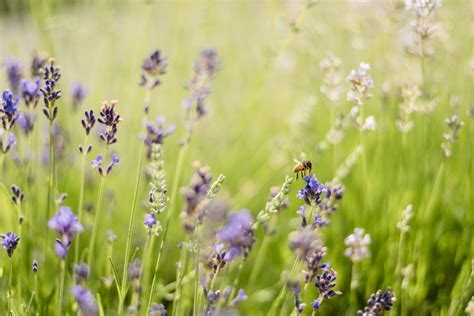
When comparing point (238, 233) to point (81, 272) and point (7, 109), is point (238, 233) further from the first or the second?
point (7, 109)

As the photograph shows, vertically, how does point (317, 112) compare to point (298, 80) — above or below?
below

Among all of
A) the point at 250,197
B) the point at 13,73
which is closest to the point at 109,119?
the point at 13,73

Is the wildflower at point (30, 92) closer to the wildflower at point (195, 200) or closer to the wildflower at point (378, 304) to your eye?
the wildflower at point (195, 200)

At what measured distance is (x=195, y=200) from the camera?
3.86 feet

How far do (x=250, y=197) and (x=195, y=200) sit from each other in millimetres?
1798

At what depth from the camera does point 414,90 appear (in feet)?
6.39

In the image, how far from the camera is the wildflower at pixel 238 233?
1183 millimetres

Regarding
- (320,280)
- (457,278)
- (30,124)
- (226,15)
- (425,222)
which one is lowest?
(320,280)

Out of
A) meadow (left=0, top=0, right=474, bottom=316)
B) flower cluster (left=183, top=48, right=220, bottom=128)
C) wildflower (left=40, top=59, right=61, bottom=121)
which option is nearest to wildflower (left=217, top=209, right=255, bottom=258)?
meadow (left=0, top=0, right=474, bottom=316)

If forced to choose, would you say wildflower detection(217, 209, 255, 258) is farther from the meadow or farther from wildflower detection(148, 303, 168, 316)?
wildflower detection(148, 303, 168, 316)

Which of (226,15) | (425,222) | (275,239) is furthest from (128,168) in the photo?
(226,15)

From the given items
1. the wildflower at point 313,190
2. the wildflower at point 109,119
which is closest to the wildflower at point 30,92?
the wildflower at point 109,119

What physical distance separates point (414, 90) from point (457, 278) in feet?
2.31

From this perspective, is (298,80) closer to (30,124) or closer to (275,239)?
(275,239)
